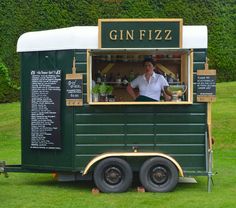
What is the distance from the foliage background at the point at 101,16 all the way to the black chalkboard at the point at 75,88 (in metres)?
12.1

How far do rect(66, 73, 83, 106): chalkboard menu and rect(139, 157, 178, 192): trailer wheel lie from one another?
4.33 ft

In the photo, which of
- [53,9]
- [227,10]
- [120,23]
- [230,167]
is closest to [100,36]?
[120,23]

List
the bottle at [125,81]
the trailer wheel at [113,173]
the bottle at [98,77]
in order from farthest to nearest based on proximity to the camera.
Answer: the bottle at [125,81] < the bottle at [98,77] < the trailer wheel at [113,173]


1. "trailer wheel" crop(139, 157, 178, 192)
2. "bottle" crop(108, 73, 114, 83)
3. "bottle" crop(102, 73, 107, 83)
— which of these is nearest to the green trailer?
"trailer wheel" crop(139, 157, 178, 192)

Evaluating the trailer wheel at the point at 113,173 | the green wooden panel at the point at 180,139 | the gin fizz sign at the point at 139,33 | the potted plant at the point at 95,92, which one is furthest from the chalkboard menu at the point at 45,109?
the green wooden panel at the point at 180,139

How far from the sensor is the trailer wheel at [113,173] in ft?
31.3

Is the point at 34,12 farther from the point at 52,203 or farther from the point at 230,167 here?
the point at 52,203

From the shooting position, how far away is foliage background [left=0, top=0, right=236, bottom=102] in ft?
73.8

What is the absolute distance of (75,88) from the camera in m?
9.60

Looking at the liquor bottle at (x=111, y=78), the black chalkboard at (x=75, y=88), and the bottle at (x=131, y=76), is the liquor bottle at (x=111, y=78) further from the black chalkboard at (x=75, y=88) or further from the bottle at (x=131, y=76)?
the black chalkboard at (x=75, y=88)

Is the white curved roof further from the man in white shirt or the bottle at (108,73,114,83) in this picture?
the bottle at (108,73,114,83)

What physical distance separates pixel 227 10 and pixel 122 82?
16.0 metres

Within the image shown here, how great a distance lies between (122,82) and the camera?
1038 centimetres

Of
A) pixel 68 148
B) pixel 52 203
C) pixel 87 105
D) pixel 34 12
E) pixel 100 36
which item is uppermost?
pixel 34 12
